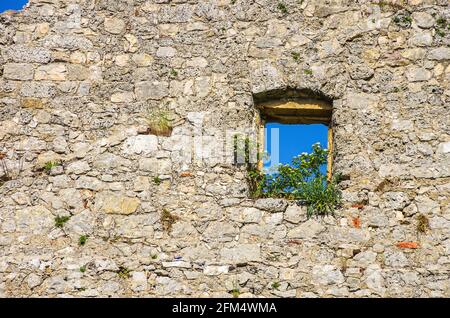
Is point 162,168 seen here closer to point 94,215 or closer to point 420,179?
point 94,215

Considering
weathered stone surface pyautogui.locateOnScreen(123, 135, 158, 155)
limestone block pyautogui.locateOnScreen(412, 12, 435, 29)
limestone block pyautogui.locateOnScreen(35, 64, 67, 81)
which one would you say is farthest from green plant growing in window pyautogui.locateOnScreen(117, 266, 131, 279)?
limestone block pyautogui.locateOnScreen(412, 12, 435, 29)

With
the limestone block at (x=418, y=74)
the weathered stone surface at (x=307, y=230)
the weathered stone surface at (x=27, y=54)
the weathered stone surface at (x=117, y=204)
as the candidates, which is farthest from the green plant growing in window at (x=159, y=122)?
the limestone block at (x=418, y=74)

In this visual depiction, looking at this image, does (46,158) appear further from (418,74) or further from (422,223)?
(418,74)

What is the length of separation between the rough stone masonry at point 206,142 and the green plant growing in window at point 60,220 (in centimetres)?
3

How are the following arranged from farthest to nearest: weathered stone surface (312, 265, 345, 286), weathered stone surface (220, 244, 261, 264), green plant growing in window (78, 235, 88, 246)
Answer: green plant growing in window (78, 235, 88, 246) < weathered stone surface (220, 244, 261, 264) < weathered stone surface (312, 265, 345, 286)

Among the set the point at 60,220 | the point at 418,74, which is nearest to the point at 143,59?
the point at 60,220

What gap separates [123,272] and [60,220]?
804mm

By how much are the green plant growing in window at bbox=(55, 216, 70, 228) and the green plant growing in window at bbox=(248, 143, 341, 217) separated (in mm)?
1811

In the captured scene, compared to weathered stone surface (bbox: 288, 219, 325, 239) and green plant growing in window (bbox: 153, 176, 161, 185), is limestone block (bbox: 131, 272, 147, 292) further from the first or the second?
weathered stone surface (bbox: 288, 219, 325, 239)

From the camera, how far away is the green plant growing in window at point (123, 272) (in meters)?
5.04

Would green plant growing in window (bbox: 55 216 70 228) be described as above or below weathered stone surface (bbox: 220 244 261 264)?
above

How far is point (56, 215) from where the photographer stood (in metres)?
5.25

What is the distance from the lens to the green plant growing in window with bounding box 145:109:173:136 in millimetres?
5438
